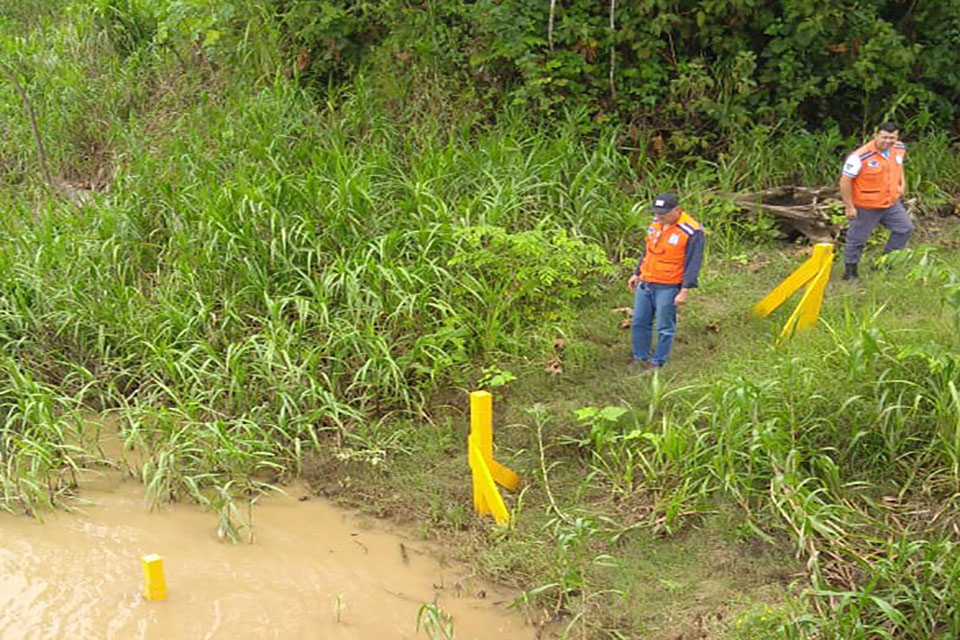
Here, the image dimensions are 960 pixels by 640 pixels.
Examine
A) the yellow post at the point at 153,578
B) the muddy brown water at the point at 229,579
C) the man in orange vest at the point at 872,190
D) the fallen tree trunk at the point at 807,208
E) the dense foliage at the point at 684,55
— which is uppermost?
the dense foliage at the point at 684,55

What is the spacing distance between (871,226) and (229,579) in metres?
5.36

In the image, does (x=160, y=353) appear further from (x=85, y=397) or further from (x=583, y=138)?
(x=583, y=138)

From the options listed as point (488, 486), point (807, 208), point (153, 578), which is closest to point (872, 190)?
point (807, 208)

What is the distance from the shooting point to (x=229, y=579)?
5082 millimetres

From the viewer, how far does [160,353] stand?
6.68 m

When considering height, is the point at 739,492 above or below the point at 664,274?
below

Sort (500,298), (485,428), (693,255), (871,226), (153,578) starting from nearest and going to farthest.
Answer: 1. (153,578)
2. (485,428)
3. (693,255)
4. (500,298)
5. (871,226)

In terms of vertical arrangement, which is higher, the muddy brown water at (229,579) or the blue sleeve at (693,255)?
the blue sleeve at (693,255)

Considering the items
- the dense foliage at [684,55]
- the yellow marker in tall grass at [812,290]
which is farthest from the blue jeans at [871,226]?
the dense foliage at [684,55]

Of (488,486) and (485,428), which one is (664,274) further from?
(488,486)

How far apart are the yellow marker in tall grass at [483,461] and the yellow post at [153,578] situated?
1.69 metres

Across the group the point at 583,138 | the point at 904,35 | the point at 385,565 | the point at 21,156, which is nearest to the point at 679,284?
the point at 385,565

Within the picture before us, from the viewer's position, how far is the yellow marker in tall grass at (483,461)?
5.21m

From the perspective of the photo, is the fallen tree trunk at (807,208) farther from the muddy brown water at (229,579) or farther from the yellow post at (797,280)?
the muddy brown water at (229,579)
